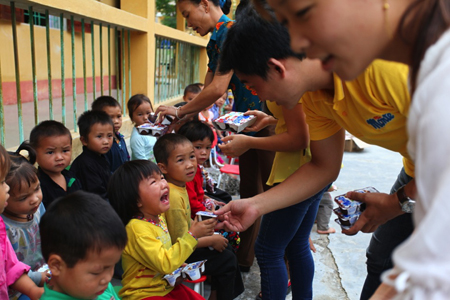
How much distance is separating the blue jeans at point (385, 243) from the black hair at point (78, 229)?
44.6 inches

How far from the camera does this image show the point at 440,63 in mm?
565

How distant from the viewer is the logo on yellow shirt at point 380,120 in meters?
1.36

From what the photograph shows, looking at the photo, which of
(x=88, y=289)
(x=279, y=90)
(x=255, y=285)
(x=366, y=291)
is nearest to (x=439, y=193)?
(x=279, y=90)

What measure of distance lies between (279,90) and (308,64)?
0.15 meters

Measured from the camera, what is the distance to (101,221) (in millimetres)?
1425

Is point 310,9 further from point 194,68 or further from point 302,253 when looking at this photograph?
point 194,68

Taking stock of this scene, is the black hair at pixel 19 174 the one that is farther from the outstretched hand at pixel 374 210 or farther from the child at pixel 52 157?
the outstretched hand at pixel 374 210

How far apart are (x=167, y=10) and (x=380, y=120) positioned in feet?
53.3

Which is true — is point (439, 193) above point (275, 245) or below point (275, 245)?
above

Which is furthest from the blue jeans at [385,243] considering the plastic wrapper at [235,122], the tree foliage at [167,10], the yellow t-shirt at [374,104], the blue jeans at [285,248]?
the tree foliage at [167,10]

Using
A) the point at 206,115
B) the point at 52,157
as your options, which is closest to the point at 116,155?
the point at 52,157

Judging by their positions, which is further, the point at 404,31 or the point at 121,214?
the point at 121,214

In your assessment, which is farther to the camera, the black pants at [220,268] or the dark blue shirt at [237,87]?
the dark blue shirt at [237,87]

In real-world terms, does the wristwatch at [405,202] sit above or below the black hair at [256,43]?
below
